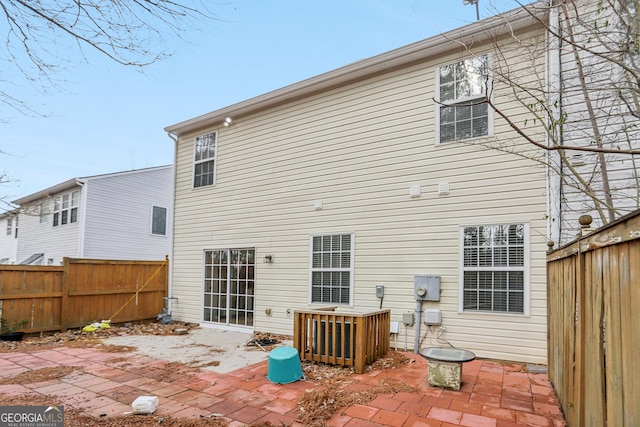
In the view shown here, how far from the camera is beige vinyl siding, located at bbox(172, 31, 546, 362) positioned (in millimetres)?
5168

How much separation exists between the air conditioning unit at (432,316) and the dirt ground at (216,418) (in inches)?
27.0

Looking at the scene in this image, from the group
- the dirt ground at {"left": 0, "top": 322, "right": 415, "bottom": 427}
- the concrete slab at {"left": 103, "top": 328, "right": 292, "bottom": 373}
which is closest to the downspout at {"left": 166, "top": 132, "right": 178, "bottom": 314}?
the concrete slab at {"left": 103, "top": 328, "right": 292, "bottom": 373}

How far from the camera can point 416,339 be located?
558 cm

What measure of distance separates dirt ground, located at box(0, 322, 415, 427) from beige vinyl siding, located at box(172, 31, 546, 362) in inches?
44.7

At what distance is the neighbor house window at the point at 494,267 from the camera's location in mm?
5023

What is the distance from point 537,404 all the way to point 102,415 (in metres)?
4.20

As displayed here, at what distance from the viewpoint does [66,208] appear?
1340cm

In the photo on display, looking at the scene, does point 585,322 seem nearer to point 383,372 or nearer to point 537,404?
point 537,404

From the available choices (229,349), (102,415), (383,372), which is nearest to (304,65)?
(229,349)

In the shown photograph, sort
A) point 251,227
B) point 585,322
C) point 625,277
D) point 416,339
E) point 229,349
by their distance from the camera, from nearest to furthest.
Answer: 1. point 625,277
2. point 585,322
3. point 416,339
4. point 229,349
5. point 251,227

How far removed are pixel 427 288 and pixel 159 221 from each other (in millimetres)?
12542

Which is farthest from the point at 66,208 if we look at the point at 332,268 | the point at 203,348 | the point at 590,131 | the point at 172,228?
the point at 590,131

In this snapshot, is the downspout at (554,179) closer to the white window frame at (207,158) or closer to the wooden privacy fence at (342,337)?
the wooden privacy fence at (342,337)

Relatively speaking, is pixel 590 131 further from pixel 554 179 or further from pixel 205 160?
pixel 205 160
